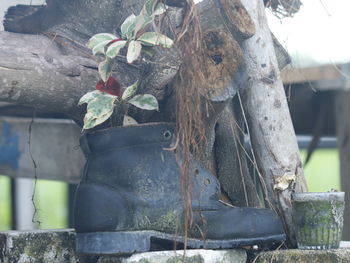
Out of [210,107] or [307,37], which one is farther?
[307,37]

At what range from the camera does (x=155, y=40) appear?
6.51ft

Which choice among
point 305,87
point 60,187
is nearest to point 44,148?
point 305,87

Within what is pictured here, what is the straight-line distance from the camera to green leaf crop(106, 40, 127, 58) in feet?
6.54

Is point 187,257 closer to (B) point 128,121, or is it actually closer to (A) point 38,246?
(B) point 128,121

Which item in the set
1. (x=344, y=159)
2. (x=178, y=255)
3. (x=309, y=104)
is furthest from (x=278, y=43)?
(x=309, y=104)

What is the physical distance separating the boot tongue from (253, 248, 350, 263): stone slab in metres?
0.45

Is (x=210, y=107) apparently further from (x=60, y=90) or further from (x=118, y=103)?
(x=60, y=90)

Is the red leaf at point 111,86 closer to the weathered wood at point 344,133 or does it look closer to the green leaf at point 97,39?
the green leaf at point 97,39

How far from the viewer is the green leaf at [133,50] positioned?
196cm

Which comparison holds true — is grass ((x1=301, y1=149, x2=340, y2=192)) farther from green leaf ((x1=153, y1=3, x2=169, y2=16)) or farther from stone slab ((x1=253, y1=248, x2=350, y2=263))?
green leaf ((x1=153, y1=3, x2=169, y2=16))

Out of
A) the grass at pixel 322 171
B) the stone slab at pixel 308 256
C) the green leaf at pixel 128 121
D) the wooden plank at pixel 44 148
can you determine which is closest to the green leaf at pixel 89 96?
the green leaf at pixel 128 121

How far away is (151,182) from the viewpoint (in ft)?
6.64

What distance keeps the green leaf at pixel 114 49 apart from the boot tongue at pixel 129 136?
8.1 inches

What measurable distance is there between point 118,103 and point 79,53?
286 mm
